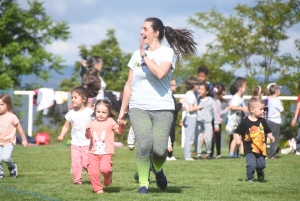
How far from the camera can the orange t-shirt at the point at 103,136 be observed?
8.64m

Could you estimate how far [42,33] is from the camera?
38656 mm

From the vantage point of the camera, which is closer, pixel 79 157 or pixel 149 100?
pixel 149 100

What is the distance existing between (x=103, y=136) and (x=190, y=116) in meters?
7.09

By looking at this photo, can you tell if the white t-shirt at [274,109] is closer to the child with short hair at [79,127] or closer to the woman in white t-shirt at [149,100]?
the child with short hair at [79,127]

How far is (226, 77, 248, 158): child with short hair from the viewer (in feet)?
53.2

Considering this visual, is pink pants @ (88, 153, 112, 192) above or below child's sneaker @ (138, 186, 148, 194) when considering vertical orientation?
above

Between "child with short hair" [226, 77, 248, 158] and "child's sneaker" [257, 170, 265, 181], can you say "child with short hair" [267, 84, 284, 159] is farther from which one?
"child's sneaker" [257, 170, 265, 181]

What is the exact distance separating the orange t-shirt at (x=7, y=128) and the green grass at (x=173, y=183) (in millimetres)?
593

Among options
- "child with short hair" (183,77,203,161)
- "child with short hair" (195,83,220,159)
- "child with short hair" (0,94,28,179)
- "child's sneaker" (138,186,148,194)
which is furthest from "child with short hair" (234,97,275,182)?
"child with short hair" (195,83,220,159)

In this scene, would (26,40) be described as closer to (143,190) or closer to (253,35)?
(253,35)

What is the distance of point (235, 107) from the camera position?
16281mm

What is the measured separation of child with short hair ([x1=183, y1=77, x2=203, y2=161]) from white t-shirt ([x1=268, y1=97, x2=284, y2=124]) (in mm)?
2135

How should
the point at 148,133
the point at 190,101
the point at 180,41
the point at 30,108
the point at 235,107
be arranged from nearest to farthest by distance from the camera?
the point at 148,133
the point at 180,41
the point at 190,101
the point at 235,107
the point at 30,108

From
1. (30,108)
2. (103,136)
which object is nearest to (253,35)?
(30,108)
